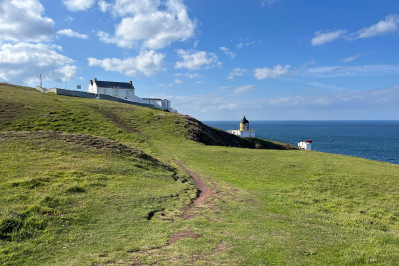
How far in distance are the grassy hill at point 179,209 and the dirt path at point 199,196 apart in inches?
7.1

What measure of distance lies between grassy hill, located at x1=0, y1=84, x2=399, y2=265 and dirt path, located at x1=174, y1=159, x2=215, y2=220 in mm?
180

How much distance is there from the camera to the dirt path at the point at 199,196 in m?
15.3

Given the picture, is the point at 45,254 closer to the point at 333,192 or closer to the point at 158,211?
the point at 158,211

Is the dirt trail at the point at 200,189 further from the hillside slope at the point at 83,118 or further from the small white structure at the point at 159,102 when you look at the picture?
the small white structure at the point at 159,102

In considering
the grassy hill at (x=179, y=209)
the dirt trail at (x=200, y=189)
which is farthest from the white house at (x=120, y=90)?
the dirt trail at (x=200, y=189)

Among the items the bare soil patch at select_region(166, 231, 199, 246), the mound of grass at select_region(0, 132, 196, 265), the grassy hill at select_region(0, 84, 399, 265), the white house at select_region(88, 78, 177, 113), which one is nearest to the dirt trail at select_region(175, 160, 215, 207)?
the grassy hill at select_region(0, 84, 399, 265)

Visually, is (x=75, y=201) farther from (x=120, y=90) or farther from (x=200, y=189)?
(x=120, y=90)

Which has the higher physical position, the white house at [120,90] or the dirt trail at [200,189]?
the white house at [120,90]

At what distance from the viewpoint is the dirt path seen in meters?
15.3

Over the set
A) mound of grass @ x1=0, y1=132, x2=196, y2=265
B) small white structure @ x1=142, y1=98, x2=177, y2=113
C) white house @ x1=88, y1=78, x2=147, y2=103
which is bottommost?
mound of grass @ x1=0, y1=132, x2=196, y2=265

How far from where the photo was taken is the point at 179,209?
15867 mm

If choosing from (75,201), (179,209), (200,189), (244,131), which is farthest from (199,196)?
(244,131)

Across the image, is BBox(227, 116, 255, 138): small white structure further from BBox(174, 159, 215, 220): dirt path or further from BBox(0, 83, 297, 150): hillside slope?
BBox(174, 159, 215, 220): dirt path

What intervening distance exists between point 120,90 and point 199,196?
91.4 m
